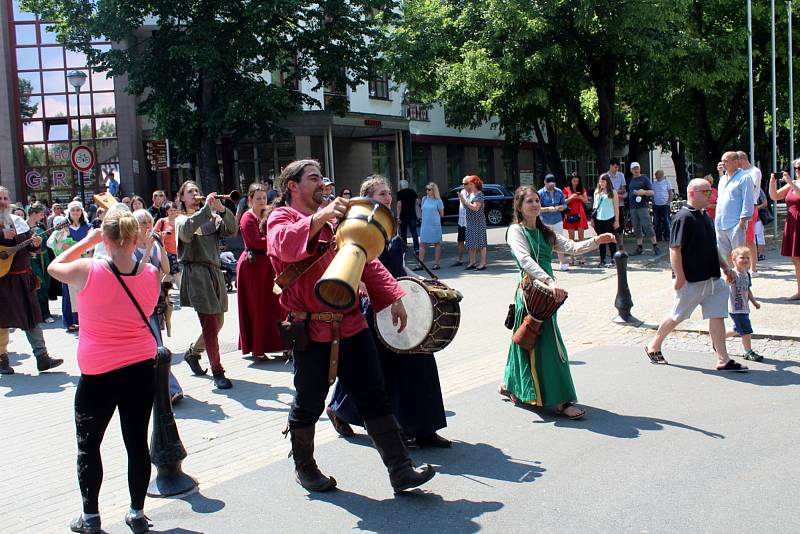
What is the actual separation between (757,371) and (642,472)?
311 centimetres

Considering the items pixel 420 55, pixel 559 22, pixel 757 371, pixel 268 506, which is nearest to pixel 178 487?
pixel 268 506

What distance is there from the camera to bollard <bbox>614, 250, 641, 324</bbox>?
32.6 feet

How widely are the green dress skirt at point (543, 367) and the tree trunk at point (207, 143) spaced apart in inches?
693

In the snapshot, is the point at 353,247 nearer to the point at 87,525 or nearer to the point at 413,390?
the point at 413,390

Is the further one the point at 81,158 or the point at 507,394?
the point at 81,158

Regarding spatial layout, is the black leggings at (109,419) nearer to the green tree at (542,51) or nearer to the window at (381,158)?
the green tree at (542,51)

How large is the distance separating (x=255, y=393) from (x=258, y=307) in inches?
54.5

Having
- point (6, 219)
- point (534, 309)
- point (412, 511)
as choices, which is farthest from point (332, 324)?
point (6, 219)

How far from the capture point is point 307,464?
4.90 metres

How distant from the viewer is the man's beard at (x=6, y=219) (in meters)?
8.87

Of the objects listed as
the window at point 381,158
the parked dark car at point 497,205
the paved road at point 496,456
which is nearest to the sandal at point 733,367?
the paved road at point 496,456

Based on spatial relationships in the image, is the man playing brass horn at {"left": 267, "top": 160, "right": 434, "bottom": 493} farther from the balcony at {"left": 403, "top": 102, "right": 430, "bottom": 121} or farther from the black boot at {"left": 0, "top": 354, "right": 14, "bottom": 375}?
the balcony at {"left": 403, "top": 102, "right": 430, "bottom": 121}

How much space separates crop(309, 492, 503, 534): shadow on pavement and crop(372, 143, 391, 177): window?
1213 inches

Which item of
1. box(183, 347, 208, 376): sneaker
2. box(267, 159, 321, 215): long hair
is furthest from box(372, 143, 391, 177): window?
box(267, 159, 321, 215): long hair
